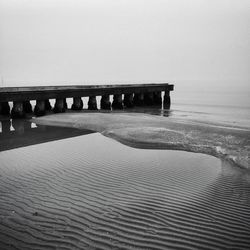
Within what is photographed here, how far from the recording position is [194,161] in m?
7.08

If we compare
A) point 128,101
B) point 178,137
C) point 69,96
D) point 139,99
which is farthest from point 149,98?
point 178,137

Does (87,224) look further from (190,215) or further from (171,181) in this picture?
(171,181)

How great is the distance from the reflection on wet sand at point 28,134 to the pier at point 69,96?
6.79 feet

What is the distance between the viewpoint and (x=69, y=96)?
61.4ft

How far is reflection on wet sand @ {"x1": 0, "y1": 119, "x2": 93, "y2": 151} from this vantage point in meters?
9.53

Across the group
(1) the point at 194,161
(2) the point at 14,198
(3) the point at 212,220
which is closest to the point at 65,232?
(2) the point at 14,198

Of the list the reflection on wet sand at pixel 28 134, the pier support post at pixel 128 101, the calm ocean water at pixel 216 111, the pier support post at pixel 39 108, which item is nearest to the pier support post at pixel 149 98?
the calm ocean water at pixel 216 111

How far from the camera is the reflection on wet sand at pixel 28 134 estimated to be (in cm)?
953

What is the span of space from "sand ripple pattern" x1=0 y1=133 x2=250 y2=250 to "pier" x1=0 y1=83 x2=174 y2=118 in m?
8.95

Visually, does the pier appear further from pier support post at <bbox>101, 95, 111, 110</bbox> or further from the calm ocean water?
the calm ocean water

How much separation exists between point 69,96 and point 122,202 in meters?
14.9

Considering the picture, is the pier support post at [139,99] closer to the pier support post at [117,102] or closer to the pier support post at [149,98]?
the pier support post at [149,98]

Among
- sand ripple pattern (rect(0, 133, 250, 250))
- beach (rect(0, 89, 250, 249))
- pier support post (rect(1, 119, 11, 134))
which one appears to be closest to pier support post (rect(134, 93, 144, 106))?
pier support post (rect(1, 119, 11, 134))

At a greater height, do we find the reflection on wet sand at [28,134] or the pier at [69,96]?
the pier at [69,96]
